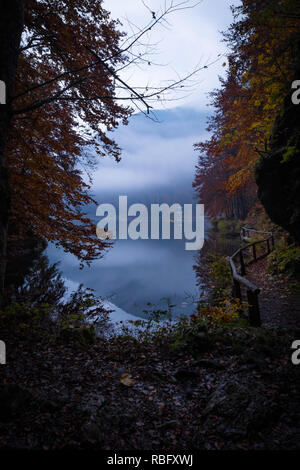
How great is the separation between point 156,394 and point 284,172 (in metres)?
6.60

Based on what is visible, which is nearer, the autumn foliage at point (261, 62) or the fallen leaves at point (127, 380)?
the fallen leaves at point (127, 380)

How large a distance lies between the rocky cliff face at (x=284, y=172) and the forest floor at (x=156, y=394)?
383 centimetres

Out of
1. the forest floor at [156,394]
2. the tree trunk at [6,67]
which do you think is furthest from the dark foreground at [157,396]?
the tree trunk at [6,67]

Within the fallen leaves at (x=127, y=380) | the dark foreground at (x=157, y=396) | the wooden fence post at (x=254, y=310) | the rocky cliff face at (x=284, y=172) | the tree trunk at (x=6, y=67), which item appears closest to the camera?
the dark foreground at (x=157, y=396)

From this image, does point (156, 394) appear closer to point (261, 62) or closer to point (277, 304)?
point (277, 304)

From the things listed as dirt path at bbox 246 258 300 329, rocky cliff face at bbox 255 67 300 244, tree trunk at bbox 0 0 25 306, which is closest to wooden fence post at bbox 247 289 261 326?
dirt path at bbox 246 258 300 329

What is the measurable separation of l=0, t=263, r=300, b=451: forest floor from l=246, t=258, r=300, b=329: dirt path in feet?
3.86

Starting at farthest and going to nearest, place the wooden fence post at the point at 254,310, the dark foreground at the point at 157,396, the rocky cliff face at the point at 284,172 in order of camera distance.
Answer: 1. the rocky cliff face at the point at 284,172
2. the wooden fence post at the point at 254,310
3. the dark foreground at the point at 157,396

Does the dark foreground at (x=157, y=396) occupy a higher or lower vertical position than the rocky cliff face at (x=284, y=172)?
lower

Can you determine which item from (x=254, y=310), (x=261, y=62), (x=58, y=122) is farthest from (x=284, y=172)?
(x=58, y=122)

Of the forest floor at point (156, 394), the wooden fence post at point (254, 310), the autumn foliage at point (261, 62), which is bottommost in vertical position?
the forest floor at point (156, 394)

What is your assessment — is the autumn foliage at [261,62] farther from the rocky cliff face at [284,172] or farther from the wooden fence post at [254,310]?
the wooden fence post at [254,310]

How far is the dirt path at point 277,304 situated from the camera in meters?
5.26

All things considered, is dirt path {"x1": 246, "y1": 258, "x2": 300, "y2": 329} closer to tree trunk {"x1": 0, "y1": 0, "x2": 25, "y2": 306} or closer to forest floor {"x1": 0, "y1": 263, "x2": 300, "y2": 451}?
forest floor {"x1": 0, "y1": 263, "x2": 300, "y2": 451}
